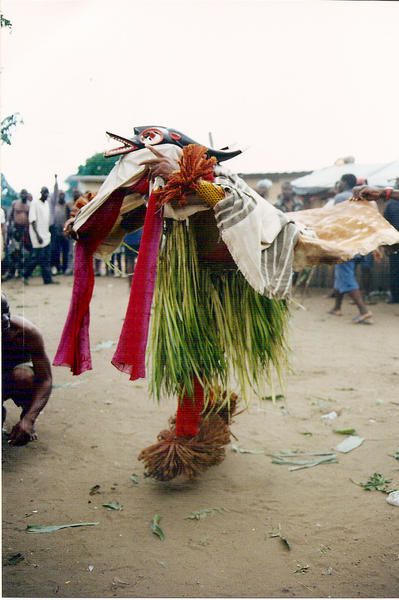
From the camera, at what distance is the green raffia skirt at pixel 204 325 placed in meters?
2.64

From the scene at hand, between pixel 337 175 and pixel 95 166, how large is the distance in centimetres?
725

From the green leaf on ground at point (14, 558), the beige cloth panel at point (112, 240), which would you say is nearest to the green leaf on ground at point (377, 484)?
the green leaf on ground at point (14, 558)

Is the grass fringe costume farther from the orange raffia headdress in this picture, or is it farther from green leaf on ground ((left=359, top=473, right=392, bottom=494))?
green leaf on ground ((left=359, top=473, right=392, bottom=494))

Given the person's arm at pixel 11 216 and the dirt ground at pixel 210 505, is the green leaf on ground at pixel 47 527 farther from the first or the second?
the person's arm at pixel 11 216

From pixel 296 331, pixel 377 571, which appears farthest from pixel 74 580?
pixel 296 331

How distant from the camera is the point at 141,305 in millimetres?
2422

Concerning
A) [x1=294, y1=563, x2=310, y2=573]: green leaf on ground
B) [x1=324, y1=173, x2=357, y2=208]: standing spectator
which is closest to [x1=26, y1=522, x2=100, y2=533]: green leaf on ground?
[x1=294, y1=563, x2=310, y2=573]: green leaf on ground

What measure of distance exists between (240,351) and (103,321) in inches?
172

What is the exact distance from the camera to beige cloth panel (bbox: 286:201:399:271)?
97.7 inches

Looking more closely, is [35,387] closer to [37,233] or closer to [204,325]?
[204,325]

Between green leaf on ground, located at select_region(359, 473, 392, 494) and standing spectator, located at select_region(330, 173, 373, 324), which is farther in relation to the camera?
standing spectator, located at select_region(330, 173, 373, 324)

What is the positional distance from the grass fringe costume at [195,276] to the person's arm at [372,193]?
8 centimetres

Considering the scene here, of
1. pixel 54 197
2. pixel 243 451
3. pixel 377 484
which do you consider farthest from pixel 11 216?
pixel 377 484

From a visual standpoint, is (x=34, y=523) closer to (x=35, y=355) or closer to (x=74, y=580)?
(x=74, y=580)
